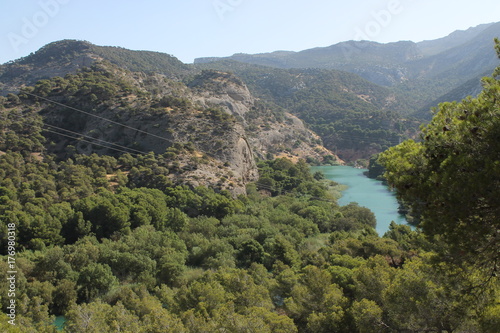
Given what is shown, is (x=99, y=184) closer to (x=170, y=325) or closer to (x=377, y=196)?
(x=170, y=325)

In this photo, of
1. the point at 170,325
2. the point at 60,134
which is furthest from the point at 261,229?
the point at 60,134

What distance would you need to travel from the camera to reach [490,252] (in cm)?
895

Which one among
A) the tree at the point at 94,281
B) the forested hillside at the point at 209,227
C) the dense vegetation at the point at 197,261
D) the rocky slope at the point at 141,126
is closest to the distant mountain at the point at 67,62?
the forested hillside at the point at 209,227

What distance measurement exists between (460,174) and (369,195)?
205 feet

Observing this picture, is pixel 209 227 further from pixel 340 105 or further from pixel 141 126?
pixel 340 105

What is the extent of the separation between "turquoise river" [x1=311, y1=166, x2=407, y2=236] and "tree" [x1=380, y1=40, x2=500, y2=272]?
3204 centimetres

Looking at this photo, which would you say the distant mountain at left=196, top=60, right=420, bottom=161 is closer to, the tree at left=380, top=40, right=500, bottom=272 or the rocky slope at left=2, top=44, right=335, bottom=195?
the rocky slope at left=2, top=44, right=335, bottom=195

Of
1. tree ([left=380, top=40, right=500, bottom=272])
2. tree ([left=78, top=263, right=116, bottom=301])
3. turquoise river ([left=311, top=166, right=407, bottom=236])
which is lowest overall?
turquoise river ([left=311, top=166, right=407, bottom=236])

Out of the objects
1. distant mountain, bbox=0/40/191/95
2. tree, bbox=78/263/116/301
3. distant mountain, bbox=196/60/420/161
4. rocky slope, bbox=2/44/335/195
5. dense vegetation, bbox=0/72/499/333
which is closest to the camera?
dense vegetation, bbox=0/72/499/333

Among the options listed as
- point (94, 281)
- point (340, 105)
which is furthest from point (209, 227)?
point (340, 105)

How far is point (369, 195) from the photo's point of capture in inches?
2640

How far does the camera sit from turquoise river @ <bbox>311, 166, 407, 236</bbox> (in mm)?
52572

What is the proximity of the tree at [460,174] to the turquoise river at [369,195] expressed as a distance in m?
32.0

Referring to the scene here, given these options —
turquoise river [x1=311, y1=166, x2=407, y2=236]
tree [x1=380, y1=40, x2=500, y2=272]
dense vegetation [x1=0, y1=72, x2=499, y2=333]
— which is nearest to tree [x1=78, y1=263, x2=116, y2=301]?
dense vegetation [x1=0, y1=72, x2=499, y2=333]
